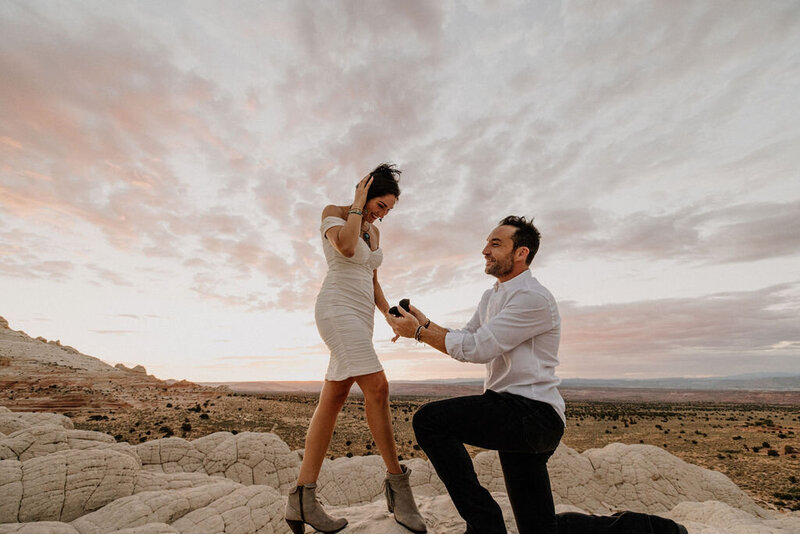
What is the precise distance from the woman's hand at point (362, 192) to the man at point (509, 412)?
102 centimetres

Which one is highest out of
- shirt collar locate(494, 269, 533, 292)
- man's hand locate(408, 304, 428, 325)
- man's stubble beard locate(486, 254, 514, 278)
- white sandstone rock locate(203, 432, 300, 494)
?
man's stubble beard locate(486, 254, 514, 278)

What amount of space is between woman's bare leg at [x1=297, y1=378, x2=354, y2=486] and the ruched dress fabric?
0.44 ft

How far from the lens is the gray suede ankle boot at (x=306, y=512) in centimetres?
356

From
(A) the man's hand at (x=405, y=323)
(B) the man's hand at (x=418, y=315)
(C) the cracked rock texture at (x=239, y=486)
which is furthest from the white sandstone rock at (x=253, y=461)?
(B) the man's hand at (x=418, y=315)

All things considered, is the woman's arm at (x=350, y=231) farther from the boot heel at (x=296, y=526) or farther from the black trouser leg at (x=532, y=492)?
the boot heel at (x=296, y=526)

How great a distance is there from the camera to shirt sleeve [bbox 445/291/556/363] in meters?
2.93

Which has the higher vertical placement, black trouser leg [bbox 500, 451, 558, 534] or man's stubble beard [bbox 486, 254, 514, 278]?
man's stubble beard [bbox 486, 254, 514, 278]

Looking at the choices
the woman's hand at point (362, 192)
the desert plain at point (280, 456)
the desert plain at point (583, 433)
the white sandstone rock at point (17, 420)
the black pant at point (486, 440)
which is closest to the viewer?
the black pant at point (486, 440)

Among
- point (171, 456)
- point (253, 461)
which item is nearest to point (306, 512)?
point (253, 461)

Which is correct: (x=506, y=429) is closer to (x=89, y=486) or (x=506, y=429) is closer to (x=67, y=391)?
(x=89, y=486)

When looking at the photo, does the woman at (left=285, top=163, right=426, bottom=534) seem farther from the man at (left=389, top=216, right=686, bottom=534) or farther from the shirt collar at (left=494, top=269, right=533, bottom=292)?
the shirt collar at (left=494, top=269, right=533, bottom=292)

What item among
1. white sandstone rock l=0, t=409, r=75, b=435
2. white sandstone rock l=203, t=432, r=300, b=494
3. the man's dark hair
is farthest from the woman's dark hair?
white sandstone rock l=0, t=409, r=75, b=435

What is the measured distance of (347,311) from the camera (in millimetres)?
3666

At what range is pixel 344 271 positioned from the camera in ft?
12.4
